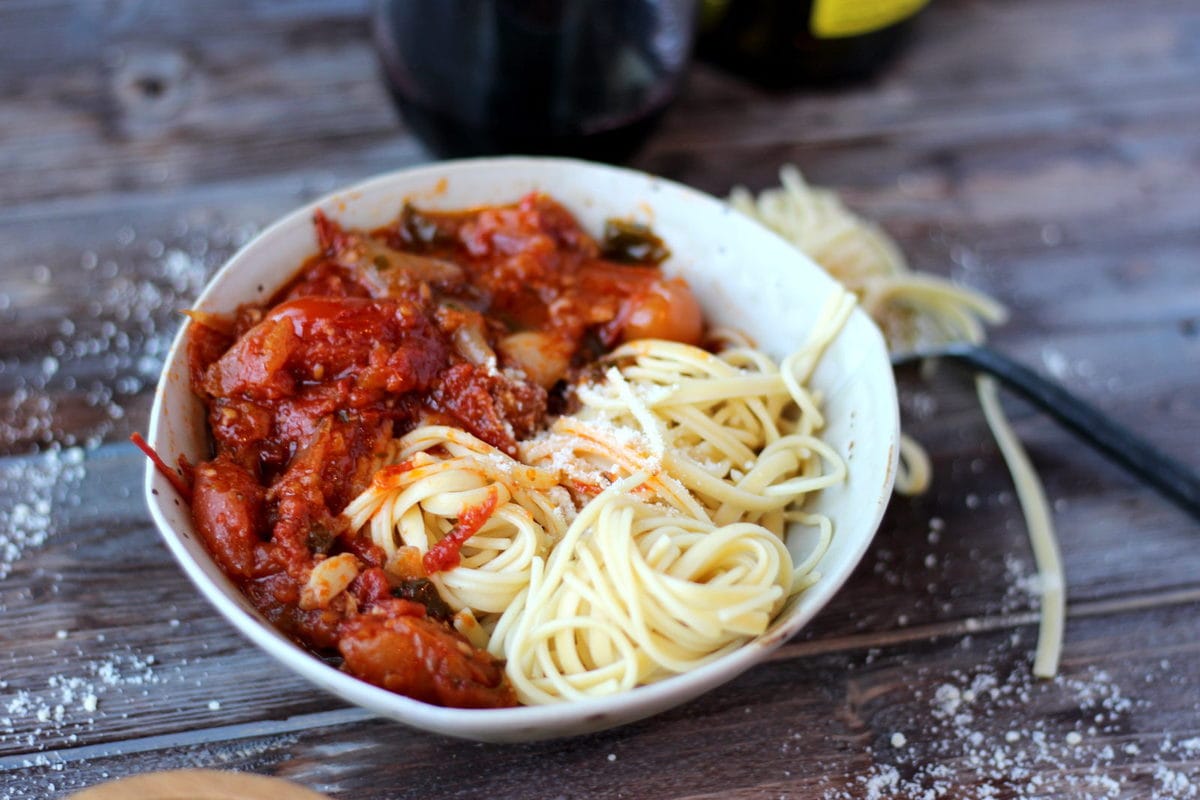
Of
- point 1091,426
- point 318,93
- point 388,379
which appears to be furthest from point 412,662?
point 318,93

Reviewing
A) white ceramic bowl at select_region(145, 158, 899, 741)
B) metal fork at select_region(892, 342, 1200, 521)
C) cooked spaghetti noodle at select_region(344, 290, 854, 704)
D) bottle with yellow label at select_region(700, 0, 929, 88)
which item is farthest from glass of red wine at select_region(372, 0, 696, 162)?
metal fork at select_region(892, 342, 1200, 521)

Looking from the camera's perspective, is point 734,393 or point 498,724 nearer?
point 498,724

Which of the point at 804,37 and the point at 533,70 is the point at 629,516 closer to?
the point at 533,70

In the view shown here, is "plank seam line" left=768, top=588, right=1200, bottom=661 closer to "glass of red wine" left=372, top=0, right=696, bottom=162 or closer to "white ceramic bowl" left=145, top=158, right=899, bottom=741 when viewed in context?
"white ceramic bowl" left=145, top=158, right=899, bottom=741

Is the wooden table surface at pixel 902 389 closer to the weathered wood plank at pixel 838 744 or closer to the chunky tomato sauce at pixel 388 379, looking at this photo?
the weathered wood plank at pixel 838 744

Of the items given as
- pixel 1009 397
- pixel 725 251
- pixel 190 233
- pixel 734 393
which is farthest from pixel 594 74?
pixel 1009 397

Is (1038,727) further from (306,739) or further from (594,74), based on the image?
(594,74)

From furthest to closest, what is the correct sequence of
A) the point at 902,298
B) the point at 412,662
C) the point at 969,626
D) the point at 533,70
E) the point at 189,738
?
the point at 902,298
the point at 533,70
the point at 969,626
the point at 189,738
the point at 412,662
